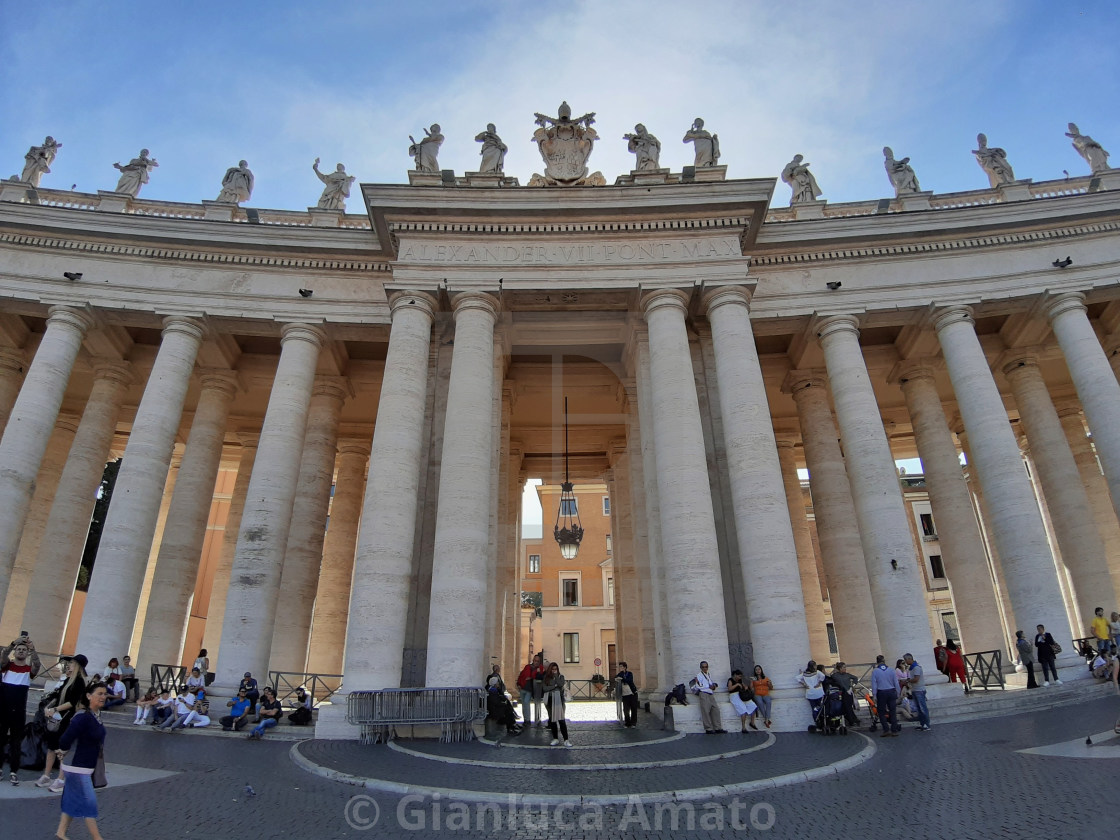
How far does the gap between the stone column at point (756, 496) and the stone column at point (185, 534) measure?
48.0ft

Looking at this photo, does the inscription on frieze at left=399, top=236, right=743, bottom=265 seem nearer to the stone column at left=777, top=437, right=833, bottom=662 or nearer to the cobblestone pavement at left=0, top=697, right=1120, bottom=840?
the stone column at left=777, top=437, right=833, bottom=662

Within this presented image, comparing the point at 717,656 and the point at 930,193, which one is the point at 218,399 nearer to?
the point at 717,656

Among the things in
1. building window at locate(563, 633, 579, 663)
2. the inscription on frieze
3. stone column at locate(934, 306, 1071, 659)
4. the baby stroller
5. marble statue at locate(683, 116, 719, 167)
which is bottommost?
the baby stroller

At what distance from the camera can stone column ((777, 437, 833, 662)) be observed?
20938 mm

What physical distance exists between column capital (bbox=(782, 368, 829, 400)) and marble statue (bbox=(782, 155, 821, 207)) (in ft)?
17.1

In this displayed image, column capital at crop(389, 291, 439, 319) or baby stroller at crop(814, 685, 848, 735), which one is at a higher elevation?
column capital at crop(389, 291, 439, 319)

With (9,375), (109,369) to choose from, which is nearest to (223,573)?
(109,369)

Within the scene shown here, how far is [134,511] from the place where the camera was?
51.1ft

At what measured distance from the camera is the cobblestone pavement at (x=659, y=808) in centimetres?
566

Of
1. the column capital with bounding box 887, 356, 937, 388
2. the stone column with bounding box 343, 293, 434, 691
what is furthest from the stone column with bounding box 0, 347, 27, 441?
the column capital with bounding box 887, 356, 937, 388

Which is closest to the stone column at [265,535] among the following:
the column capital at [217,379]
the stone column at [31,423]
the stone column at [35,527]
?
the column capital at [217,379]

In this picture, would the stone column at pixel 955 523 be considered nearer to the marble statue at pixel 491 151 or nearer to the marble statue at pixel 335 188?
the marble statue at pixel 491 151

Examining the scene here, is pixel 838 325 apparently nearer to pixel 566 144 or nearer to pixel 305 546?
pixel 566 144

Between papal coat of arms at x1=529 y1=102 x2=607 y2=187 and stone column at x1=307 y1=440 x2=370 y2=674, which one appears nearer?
papal coat of arms at x1=529 y1=102 x2=607 y2=187
